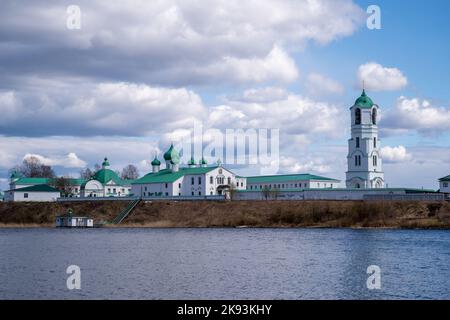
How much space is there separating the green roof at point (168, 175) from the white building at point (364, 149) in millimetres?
26237

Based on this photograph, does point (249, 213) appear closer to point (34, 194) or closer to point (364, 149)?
point (364, 149)

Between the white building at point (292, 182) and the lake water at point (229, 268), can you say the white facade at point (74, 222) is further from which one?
the white building at point (292, 182)

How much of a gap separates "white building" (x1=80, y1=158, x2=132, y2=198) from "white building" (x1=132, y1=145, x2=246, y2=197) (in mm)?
10402

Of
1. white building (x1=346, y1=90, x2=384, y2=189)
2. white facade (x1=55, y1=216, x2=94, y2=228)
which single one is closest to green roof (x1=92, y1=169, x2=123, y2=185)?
white facade (x1=55, y1=216, x2=94, y2=228)

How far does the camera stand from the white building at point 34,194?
439 ft

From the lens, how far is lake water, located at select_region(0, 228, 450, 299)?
119ft

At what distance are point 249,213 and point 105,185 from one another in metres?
50.0

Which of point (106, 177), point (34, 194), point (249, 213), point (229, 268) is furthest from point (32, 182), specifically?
point (229, 268)

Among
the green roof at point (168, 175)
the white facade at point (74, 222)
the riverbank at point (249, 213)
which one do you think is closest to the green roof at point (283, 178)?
the green roof at point (168, 175)

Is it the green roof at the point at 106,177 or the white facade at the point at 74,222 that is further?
the green roof at the point at 106,177

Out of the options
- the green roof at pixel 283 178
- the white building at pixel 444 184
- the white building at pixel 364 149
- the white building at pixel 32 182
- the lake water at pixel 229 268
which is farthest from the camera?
the white building at pixel 32 182

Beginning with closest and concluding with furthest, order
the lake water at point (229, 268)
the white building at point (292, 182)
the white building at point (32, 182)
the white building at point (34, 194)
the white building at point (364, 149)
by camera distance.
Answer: the lake water at point (229, 268), the white building at point (364, 149), the white building at point (34, 194), the white building at point (292, 182), the white building at point (32, 182)
